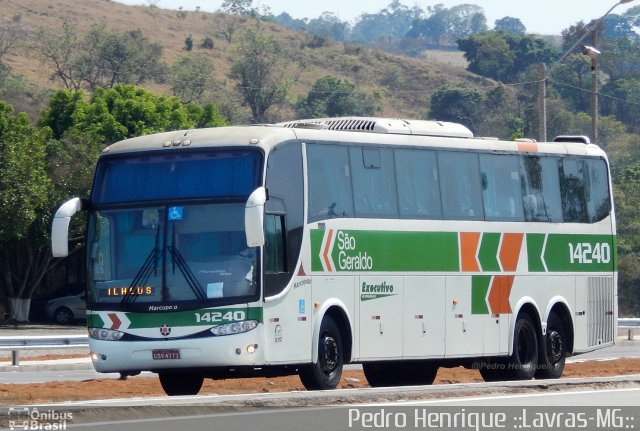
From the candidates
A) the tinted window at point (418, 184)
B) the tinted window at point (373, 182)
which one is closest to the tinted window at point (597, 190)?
the tinted window at point (418, 184)

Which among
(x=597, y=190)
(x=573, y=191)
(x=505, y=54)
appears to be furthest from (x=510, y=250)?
(x=505, y=54)

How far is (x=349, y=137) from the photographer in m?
19.1

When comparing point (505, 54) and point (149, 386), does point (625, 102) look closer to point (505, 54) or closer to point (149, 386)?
point (505, 54)

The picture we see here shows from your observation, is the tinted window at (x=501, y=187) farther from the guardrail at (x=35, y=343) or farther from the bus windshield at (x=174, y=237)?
the guardrail at (x=35, y=343)

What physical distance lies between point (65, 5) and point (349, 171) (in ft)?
386

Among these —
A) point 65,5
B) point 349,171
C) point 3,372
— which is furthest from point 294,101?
point 349,171

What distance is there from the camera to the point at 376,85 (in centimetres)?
13262

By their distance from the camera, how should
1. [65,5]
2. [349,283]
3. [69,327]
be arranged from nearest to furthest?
1. [349,283]
2. [69,327]
3. [65,5]

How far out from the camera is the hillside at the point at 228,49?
121562 mm

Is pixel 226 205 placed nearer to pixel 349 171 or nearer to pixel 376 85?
pixel 349 171

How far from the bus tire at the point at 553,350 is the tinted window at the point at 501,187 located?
2013mm

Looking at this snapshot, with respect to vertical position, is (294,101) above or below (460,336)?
above

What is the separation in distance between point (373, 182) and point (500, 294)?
3.42 meters

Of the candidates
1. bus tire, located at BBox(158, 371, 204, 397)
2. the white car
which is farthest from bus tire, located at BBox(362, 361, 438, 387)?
the white car
